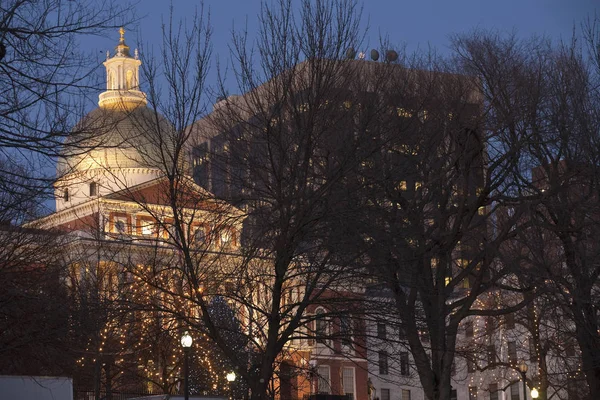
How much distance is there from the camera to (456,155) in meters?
30.0

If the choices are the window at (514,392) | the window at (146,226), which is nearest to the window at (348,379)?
the window at (514,392)

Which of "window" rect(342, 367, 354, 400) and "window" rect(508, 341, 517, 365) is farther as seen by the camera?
"window" rect(342, 367, 354, 400)

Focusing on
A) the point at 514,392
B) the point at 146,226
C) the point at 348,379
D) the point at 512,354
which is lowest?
the point at 514,392

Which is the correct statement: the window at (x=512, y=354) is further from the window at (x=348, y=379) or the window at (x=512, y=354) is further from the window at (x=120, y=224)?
the window at (x=120, y=224)

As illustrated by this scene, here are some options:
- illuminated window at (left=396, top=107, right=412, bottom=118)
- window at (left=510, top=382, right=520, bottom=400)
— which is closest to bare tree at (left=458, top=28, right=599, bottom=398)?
illuminated window at (left=396, top=107, right=412, bottom=118)

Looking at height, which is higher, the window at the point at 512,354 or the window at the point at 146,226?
the window at the point at 146,226

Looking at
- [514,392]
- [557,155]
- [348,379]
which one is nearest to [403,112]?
[557,155]

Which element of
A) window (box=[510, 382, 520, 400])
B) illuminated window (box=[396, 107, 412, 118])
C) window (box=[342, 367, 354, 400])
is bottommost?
window (box=[510, 382, 520, 400])

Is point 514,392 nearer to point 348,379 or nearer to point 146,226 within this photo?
point 348,379

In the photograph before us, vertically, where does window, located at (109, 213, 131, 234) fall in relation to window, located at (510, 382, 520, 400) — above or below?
above

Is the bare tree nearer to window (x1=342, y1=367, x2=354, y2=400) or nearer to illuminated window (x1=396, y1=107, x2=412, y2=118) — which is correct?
illuminated window (x1=396, y1=107, x2=412, y2=118)

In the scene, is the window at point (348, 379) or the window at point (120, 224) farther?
the window at point (348, 379)

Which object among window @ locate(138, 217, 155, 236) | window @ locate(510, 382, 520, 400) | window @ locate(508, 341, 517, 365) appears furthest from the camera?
window @ locate(510, 382, 520, 400)

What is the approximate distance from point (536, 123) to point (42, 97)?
58.4ft
